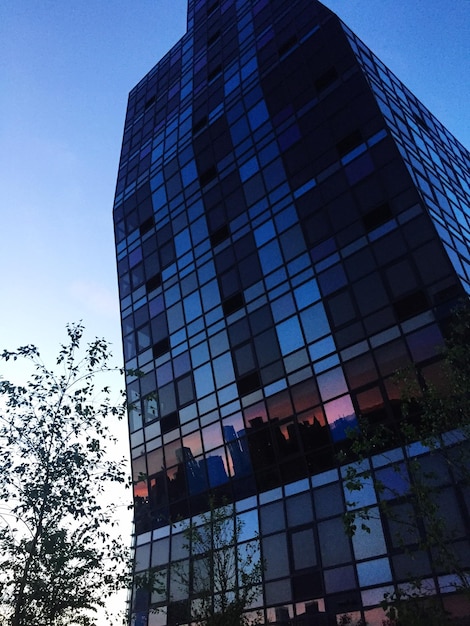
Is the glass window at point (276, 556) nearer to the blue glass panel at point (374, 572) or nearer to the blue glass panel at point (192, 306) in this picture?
the blue glass panel at point (374, 572)

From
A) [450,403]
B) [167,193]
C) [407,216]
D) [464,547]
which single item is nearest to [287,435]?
[464,547]

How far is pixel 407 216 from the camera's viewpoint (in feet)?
89.7

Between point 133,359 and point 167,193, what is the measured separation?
47.5ft

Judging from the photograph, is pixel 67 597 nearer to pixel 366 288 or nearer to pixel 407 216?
pixel 366 288

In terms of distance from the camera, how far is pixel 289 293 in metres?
31.1

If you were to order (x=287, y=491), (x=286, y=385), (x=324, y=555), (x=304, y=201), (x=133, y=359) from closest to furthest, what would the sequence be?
Answer: (x=324, y=555), (x=287, y=491), (x=286, y=385), (x=304, y=201), (x=133, y=359)

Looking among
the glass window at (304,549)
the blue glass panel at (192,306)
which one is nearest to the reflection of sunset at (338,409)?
the glass window at (304,549)

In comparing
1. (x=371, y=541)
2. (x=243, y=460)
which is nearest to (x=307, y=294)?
(x=243, y=460)

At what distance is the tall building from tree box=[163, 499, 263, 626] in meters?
0.73

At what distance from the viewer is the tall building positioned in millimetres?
24516

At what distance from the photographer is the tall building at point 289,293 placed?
24.5m

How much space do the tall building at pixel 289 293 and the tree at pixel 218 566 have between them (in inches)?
28.7

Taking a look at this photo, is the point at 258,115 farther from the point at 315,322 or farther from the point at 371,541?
the point at 371,541

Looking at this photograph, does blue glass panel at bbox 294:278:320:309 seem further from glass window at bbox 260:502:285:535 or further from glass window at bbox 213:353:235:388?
glass window at bbox 260:502:285:535
